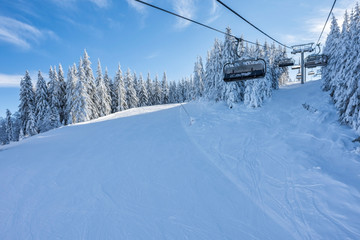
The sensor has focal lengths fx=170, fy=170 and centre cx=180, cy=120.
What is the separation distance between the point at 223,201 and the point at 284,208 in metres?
2.08

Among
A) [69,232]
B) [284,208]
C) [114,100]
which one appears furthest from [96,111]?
[284,208]

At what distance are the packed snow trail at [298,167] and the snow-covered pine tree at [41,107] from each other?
1205 inches


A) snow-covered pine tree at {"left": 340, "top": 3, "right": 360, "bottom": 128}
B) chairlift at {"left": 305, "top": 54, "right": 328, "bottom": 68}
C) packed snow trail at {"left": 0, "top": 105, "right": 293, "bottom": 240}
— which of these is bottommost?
packed snow trail at {"left": 0, "top": 105, "right": 293, "bottom": 240}

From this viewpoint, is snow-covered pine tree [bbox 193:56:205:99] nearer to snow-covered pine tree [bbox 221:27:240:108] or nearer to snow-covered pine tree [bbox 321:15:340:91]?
snow-covered pine tree [bbox 221:27:240:108]

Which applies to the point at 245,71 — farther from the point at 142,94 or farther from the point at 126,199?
the point at 142,94

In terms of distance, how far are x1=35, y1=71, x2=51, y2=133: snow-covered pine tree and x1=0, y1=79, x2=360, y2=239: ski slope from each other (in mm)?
22150

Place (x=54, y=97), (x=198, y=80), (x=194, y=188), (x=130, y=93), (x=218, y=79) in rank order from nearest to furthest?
(x=194, y=188) → (x=218, y=79) → (x=54, y=97) → (x=130, y=93) → (x=198, y=80)

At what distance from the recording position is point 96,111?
35906 mm

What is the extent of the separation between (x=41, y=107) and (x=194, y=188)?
36.2m

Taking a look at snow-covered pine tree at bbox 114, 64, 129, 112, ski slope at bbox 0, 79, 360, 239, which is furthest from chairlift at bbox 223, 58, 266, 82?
snow-covered pine tree at bbox 114, 64, 129, 112

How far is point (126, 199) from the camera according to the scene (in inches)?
265

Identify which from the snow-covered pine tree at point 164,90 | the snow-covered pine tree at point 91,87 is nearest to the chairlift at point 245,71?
the snow-covered pine tree at point 91,87

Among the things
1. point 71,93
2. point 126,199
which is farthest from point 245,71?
point 71,93

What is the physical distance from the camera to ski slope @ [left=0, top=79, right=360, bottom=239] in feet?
17.3
